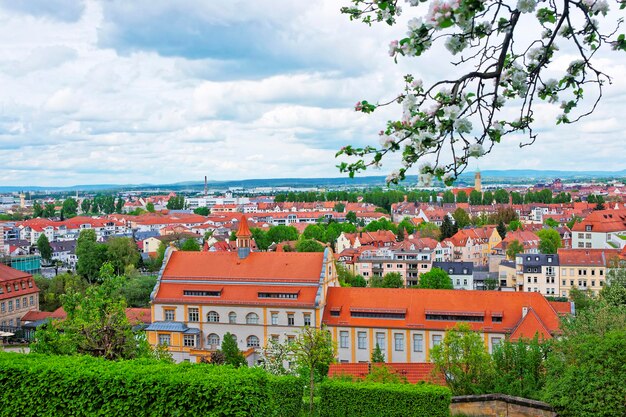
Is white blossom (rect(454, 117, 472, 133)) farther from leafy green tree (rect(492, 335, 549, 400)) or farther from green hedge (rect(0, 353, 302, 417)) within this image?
leafy green tree (rect(492, 335, 549, 400))

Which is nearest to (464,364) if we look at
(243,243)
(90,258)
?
(243,243)

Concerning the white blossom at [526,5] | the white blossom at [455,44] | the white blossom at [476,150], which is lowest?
the white blossom at [476,150]

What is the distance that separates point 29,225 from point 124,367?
141161mm

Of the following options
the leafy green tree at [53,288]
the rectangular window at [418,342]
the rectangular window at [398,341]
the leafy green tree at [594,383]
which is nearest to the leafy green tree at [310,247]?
the leafy green tree at [53,288]

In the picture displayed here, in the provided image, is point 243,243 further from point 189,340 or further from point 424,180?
point 424,180

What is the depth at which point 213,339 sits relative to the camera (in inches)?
1654

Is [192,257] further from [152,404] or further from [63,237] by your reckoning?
[63,237]

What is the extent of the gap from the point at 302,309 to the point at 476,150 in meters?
35.3

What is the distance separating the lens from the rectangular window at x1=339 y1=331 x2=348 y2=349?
39.4 meters

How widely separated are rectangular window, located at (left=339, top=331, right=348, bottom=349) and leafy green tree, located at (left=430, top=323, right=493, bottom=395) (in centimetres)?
1475

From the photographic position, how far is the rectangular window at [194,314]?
42.3 metres

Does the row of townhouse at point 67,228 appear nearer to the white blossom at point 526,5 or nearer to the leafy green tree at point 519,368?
the leafy green tree at point 519,368

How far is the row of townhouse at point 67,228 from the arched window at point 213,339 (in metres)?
94.0

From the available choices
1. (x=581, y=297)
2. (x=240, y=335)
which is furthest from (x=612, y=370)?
(x=581, y=297)
